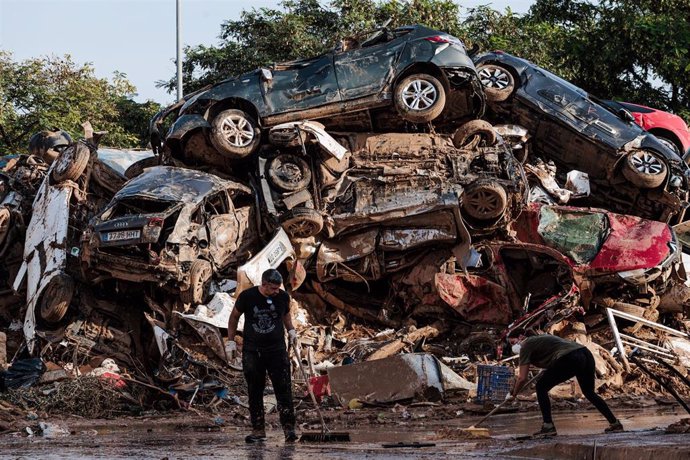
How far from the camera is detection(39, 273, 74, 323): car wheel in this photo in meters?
16.8

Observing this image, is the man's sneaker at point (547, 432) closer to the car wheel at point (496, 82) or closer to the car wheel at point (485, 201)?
the car wheel at point (485, 201)

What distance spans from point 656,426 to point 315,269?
8479 millimetres

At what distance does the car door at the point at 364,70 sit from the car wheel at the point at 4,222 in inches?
224

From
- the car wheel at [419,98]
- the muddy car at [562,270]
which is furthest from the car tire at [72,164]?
the muddy car at [562,270]

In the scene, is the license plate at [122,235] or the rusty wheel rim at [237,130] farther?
the rusty wheel rim at [237,130]

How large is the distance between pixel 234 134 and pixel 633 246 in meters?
6.21

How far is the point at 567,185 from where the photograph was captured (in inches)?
809

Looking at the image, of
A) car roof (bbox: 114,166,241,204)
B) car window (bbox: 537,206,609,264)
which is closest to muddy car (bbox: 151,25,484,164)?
car roof (bbox: 114,166,241,204)

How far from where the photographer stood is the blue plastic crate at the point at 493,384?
13.7m

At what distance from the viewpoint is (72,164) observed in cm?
1830

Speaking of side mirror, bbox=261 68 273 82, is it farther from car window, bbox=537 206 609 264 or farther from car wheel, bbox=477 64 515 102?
car window, bbox=537 206 609 264

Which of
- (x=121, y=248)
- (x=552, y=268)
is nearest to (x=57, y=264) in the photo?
(x=121, y=248)

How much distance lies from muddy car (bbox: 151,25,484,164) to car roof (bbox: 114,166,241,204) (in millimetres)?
820

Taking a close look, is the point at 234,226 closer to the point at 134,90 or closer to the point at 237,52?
the point at 237,52
